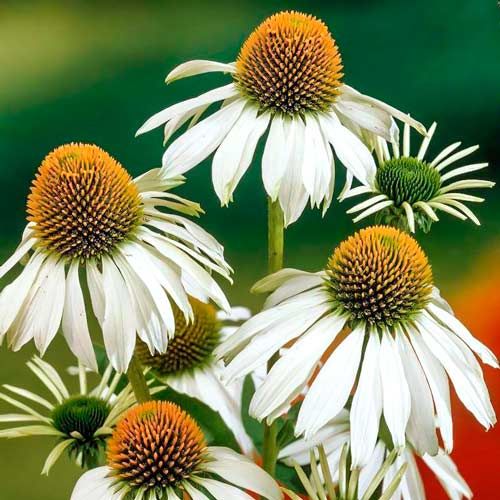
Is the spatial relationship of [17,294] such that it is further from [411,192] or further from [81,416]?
[411,192]

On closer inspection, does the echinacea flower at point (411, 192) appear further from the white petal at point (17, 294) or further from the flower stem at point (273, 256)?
the white petal at point (17, 294)

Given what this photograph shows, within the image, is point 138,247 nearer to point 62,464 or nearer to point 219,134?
point 219,134

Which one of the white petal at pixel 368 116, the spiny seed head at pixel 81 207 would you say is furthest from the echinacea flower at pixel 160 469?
the white petal at pixel 368 116

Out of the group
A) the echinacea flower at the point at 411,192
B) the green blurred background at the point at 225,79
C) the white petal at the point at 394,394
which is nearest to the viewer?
the white petal at the point at 394,394

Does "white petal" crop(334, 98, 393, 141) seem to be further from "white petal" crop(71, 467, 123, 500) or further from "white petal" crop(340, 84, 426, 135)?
"white petal" crop(71, 467, 123, 500)

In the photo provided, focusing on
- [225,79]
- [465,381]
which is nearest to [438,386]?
[465,381]

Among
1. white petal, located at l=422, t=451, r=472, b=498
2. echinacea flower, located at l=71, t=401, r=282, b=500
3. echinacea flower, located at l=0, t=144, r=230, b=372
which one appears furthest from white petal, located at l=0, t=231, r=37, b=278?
white petal, located at l=422, t=451, r=472, b=498
